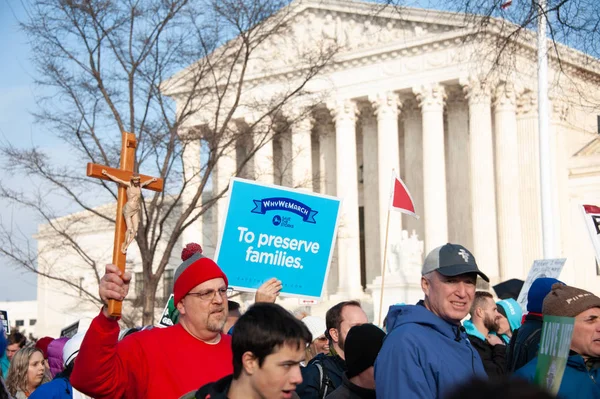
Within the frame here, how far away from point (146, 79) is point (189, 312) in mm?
17310

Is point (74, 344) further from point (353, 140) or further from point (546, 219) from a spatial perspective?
point (353, 140)

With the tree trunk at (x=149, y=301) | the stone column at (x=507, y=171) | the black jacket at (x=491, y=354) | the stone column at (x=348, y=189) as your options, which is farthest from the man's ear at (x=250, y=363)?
the stone column at (x=348, y=189)

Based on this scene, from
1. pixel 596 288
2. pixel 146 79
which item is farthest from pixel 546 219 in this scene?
pixel 596 288

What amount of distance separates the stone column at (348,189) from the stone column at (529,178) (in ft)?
26.0

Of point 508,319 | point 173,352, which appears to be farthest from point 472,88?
point 173,352

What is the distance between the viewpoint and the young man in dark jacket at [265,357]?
3.83 meters

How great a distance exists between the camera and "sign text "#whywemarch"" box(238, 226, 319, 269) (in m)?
7.70

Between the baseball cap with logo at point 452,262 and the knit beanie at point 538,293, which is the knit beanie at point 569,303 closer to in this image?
the baseball cap with logo at point 452,262

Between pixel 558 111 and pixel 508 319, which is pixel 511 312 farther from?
pixel 558 111

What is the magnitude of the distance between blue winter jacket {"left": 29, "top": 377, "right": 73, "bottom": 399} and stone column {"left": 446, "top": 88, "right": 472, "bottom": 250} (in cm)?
3846

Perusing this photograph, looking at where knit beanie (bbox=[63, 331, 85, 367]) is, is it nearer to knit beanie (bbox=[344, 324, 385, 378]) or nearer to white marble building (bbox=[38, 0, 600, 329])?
knit beanie (bbox=[344, 324, 385, 378])

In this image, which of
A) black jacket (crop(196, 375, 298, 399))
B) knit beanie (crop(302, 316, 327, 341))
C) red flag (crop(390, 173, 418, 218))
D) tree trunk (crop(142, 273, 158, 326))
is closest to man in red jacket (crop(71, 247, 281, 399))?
black jacket (crop(196, 375, 298, 399))

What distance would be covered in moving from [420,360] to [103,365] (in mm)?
1691

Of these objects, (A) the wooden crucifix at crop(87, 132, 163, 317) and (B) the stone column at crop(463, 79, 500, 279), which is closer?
(A) the wooden crucifix at crop(87, 132, 163, 317)
